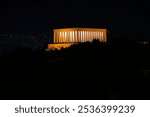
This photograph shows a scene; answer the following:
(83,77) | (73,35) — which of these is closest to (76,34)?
(73,35)

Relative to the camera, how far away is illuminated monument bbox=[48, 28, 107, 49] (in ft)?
98.6

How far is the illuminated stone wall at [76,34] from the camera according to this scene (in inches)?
1189

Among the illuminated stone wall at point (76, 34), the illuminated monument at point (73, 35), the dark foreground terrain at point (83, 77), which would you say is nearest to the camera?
the dark foreground terrain at point (83, 77)

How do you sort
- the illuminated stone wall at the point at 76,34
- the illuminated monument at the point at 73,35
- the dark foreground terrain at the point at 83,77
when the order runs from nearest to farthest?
the dark foreground terrain at the point at 83,77 < the illuminated monument at the point at 73,35 < the illuminated stone wall at the point at 76,34

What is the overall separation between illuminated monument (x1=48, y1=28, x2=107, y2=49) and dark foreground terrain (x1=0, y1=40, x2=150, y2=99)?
963cm

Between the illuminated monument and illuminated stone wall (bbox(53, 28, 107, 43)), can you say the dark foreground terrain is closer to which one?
the illuminated monument

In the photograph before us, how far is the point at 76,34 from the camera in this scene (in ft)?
98.8

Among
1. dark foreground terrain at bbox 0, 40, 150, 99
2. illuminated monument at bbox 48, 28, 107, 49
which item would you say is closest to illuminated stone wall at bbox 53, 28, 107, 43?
illuminated monument at bbox 48, 28, 107, 49

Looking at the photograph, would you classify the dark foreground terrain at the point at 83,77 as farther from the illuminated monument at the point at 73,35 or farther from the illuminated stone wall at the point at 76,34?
the illuminated stone wall at the point at 76,34

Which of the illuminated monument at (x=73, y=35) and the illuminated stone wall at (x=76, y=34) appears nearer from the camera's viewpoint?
the illuminated monument at (x=73, y=35)

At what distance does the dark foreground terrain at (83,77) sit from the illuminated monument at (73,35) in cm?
963

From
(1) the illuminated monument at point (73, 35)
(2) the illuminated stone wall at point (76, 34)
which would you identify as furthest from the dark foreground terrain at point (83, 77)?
(2) the illuminated stone wall at point (76, 34)

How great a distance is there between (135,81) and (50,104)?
14.4 feet

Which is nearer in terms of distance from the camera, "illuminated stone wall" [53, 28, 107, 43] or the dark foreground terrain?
the dark foreground terrain
